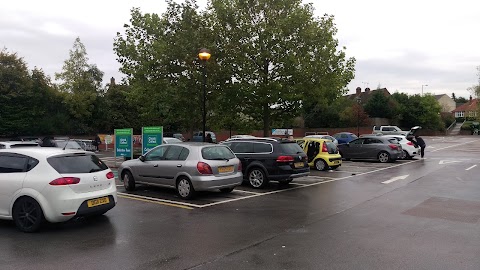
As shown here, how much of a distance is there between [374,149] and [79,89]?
110 feet

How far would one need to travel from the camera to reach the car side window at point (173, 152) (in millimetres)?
10836

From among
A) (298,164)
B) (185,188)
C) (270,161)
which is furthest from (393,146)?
(185,188)

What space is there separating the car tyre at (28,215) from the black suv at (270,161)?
683 cm

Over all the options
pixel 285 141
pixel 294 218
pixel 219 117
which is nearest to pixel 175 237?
pixel 294 218

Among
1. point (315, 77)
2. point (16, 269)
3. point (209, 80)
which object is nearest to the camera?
point (16, 269)

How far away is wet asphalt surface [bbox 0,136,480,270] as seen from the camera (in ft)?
18.1

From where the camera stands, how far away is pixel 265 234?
701 centimetres

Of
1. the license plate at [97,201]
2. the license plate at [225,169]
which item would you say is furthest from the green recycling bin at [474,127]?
the license plate at [97,201]

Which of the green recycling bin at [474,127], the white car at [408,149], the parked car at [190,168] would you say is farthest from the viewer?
the green recycling bin at [474,127]

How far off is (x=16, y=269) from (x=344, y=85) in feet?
65.0

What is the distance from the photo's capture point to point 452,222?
7.91 metres

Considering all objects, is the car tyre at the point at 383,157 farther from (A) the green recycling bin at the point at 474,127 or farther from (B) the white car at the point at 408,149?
(A) the green recycling bin at the point at 474,127

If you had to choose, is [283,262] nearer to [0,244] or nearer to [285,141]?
[0,244]

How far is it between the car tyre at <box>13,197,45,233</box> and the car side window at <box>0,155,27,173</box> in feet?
1.96
